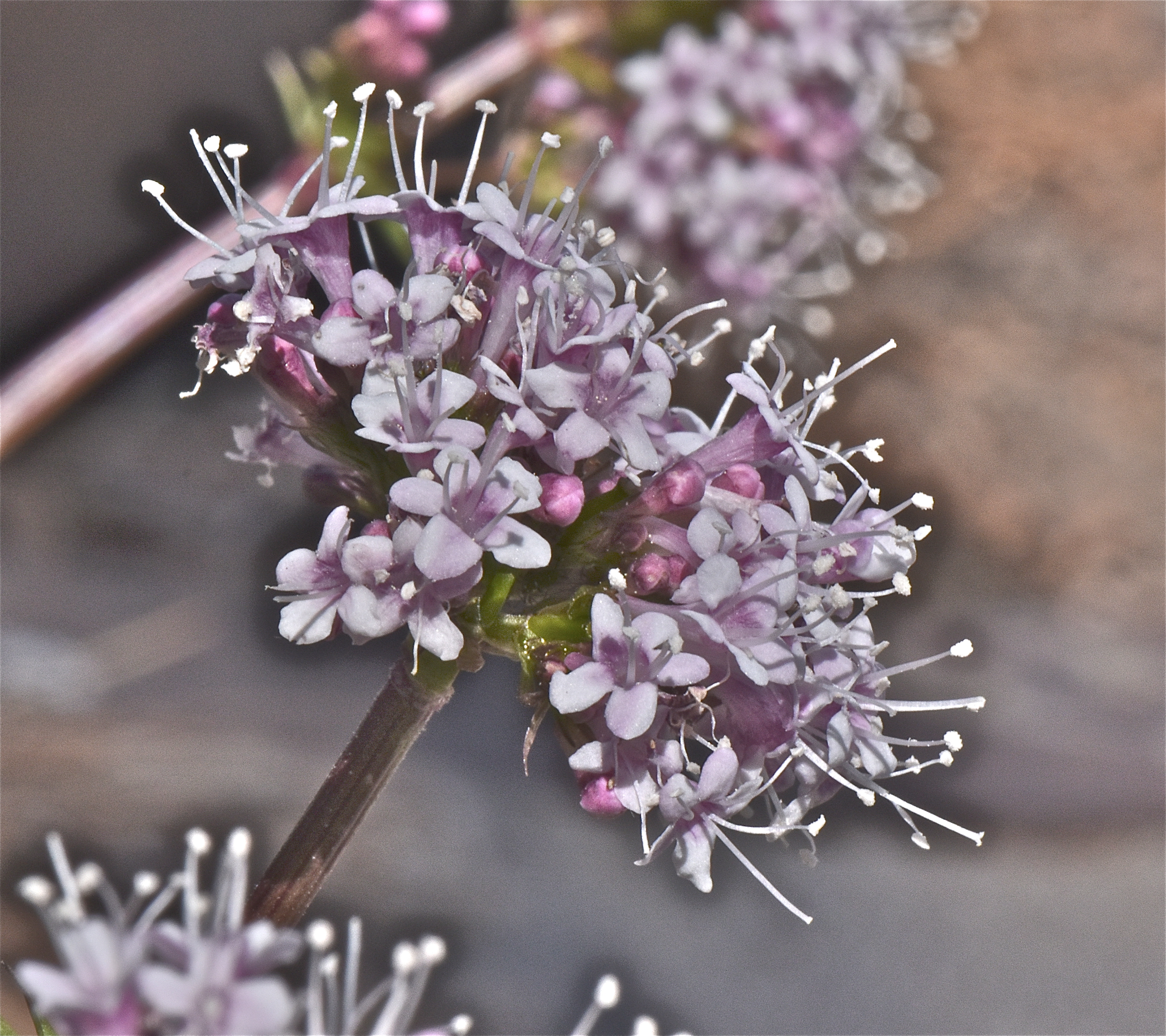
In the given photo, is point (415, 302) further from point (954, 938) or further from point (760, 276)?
point (954, 938)

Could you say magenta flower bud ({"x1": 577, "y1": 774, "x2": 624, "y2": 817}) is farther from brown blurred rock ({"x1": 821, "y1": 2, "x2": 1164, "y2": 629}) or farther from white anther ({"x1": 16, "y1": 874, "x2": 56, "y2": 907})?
brown blurred rock ({"x1": 821, "y1": 2, "x2": 1164, "y2": 629})

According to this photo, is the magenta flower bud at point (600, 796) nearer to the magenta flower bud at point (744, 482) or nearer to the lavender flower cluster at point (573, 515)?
the lavender flower cluster at point (573, 515)

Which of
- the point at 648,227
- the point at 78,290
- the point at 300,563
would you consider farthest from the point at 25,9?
the point at 300,563

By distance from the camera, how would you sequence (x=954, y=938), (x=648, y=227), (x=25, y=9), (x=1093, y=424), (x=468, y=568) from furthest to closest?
(x=1093, y=424)
(x=954, y=938)
(x=25, y=9)
(x=648, y=227)
(x=468, y=568)

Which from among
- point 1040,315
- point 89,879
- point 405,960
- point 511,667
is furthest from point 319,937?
point 1040,315

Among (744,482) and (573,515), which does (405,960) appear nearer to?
(573,515)

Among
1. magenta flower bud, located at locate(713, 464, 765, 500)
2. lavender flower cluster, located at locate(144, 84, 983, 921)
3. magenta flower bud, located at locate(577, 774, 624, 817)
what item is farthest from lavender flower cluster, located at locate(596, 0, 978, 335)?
magenta flower bud, located at locate(577, 774, 624, 817)

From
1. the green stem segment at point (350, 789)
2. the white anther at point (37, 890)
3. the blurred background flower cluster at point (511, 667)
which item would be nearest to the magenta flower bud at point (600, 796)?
the green stem segment at point (350, 789)
